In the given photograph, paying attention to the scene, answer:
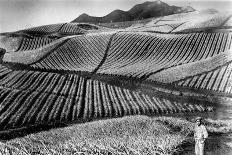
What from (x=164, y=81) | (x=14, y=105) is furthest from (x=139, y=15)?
(x=14, y=105)

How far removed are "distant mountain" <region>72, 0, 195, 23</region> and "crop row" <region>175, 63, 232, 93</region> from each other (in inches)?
3968

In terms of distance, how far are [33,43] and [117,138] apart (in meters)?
52.7

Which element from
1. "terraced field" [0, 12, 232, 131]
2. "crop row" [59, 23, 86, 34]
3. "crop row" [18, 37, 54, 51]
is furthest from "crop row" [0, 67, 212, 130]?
"crop row" [59, 23, 86, 34]

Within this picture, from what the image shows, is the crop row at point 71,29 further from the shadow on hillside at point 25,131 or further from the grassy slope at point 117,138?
the grassy slope at point 117,138

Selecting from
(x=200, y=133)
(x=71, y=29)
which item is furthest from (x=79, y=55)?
(x=200, y=133)

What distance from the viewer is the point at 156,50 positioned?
2132 inches

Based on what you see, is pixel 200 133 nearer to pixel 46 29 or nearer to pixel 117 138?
pixel 117 138

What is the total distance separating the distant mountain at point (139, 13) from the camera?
141 meters

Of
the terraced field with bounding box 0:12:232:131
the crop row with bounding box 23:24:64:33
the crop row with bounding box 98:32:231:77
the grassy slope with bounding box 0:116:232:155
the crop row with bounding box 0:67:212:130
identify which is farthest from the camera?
the crop row with bounding box 23:24:64:33

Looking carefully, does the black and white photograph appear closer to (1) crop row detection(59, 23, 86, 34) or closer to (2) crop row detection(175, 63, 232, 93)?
(2) crop row detection(175, 63, 232, 93)

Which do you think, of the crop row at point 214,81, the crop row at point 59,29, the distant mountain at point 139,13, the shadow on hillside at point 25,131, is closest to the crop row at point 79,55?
the crop row at point 214,81

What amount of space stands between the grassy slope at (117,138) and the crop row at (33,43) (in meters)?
45.0

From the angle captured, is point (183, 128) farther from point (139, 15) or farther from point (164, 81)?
point (139, 15)

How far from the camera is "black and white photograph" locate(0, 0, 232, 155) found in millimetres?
19464
